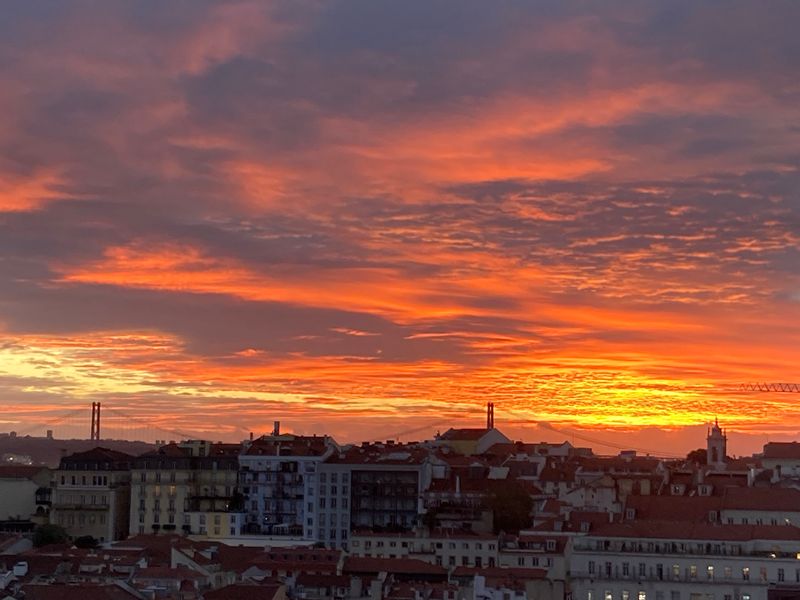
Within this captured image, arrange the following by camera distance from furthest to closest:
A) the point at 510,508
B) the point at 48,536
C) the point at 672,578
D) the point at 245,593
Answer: the point at 48,536
the point at 510,508
the point at 672,578
the point at 245,593

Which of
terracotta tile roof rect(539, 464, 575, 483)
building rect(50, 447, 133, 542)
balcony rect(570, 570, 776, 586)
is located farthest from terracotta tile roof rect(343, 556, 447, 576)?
building rect(50, 447, 133, 542)

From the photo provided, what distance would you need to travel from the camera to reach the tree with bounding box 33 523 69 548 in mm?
103812

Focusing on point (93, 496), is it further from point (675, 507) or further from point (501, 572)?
point (675, 507)

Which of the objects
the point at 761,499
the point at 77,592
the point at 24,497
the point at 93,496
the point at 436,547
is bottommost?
the point at 77,592

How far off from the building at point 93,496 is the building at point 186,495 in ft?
6.87

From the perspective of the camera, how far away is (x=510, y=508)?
A: 10469 centimetres

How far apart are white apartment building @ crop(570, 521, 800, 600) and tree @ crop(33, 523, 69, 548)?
37041 millimetres

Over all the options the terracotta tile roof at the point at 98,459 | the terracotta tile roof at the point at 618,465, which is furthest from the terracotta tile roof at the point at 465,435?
the terracotta tile roof at the point at 98,459

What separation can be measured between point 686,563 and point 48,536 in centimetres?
4417

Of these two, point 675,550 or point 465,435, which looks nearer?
point 675,550

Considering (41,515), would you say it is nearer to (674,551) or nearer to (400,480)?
(400,480)

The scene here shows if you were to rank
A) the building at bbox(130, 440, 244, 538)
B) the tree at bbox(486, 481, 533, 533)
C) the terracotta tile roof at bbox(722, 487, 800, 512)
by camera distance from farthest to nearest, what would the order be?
the building at bbox(130, 440, 244, 538), the tree at bbox(486, 481, 533, 533), the terracotta tile roof at bbox(722, 487, 800, 512)

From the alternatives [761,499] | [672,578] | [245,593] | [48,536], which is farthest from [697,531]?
[48,536]

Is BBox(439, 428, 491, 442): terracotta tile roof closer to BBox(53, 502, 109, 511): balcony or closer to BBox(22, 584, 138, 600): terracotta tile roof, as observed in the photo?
BBox(53, 502, 109, 511): balcony
